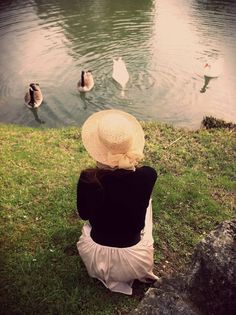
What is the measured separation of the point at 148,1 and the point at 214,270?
80.6ft

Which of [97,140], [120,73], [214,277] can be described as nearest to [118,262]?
[97,140]

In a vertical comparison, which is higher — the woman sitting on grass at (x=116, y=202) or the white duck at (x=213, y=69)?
the woman sitting on grass at (x=116, y=202)

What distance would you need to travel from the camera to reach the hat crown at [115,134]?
13.3 ft

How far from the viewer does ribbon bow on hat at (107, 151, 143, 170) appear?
4133 mm

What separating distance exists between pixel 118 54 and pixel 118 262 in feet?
44.7

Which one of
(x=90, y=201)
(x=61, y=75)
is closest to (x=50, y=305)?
(x=90, y=201)

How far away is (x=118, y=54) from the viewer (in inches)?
672

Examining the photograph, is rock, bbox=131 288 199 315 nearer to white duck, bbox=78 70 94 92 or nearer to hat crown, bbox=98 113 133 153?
hat crown, bbox=98 113 133 153

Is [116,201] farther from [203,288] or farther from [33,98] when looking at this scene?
[33,98]

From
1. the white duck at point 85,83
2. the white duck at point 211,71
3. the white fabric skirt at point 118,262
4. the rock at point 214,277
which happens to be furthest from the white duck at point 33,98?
the rock at point 214,277

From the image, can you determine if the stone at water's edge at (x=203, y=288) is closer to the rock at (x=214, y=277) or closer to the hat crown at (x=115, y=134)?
the rock at (x=214, y=277)

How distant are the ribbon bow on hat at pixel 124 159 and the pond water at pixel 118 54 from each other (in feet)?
26.8

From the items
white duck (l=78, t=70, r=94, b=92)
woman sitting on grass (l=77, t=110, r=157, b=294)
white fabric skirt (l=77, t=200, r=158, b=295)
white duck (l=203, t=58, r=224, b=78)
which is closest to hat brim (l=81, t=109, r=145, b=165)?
woman sitting on grass (l=77, t=110, r=157, b=294)

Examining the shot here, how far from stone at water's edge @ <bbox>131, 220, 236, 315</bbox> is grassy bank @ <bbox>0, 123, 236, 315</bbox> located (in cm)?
79
